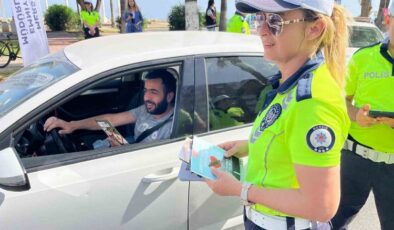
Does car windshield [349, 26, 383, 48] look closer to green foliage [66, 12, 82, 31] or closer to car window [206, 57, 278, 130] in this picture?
car window [206, 57, 278, 130]

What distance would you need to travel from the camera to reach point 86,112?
301 centimetres

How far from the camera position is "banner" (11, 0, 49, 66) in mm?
4664

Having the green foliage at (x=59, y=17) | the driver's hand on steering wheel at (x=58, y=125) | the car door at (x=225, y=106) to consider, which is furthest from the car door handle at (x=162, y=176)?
the green foliage at (x=59, y=17)

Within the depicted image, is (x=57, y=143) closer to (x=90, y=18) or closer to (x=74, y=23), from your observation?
(x=90, y=18)

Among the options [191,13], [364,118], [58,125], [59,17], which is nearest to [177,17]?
[59,17]

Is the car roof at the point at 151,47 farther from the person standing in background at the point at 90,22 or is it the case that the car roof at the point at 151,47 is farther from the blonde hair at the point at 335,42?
the person standing in background at the point at 90,22

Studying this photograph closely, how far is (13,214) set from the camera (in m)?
1.68

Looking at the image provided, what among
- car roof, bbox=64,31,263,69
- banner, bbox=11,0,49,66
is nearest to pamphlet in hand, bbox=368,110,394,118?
car roof, bbox=64,31,263,69

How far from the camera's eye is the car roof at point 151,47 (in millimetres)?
2037

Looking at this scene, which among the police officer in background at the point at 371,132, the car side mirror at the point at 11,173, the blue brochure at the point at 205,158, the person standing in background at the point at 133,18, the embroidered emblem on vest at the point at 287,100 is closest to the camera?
the embroidered emblem on vest at the point at 287,100

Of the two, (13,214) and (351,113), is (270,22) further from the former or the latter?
(13,214)

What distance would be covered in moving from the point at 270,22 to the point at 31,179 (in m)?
1.28

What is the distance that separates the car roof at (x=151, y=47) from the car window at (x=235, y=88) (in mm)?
80

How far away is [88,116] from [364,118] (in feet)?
6.43
